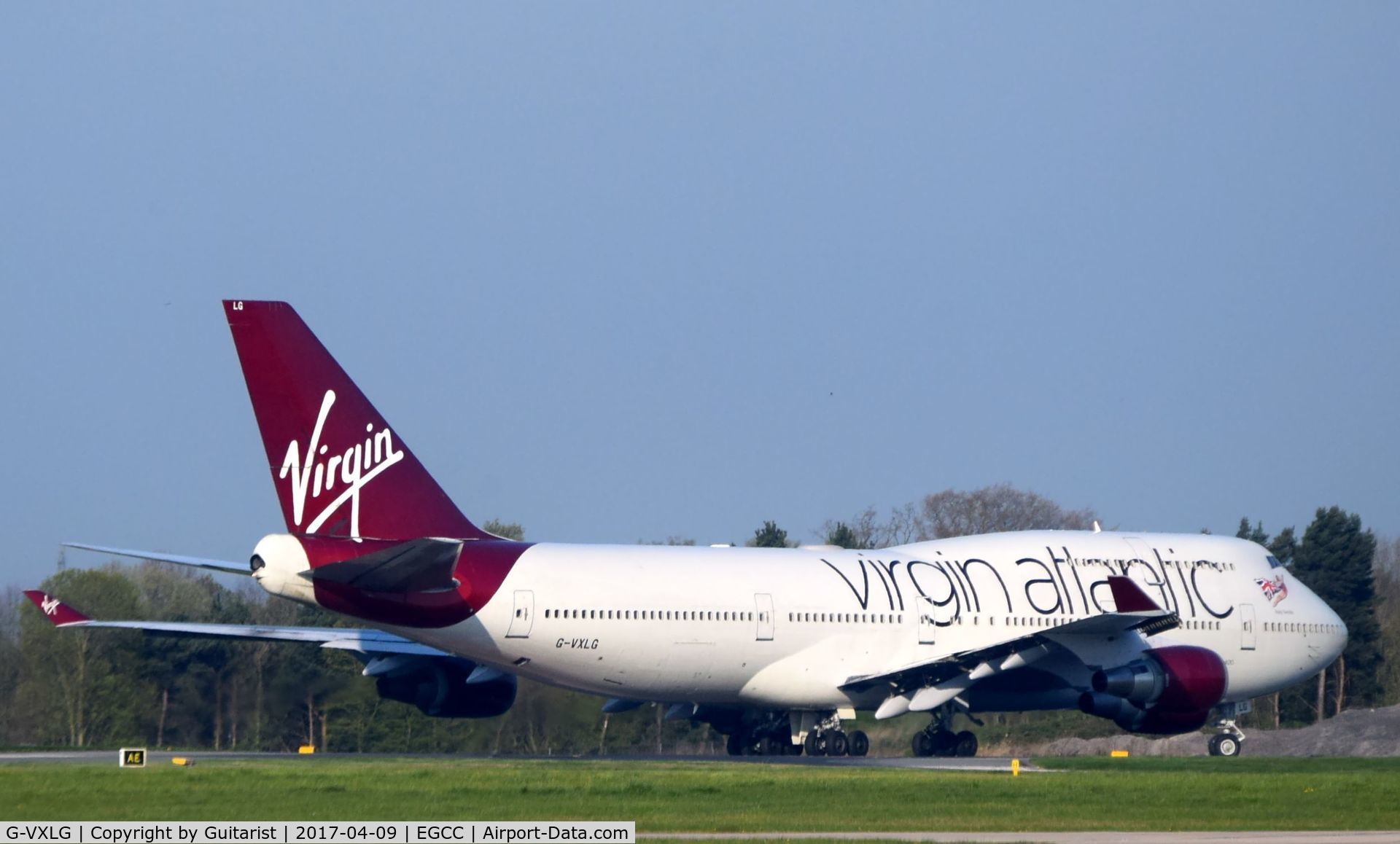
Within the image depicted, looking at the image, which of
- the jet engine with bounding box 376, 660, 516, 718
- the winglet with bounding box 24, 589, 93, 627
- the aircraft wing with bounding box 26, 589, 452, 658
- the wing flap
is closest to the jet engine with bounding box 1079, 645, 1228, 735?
the wing flap

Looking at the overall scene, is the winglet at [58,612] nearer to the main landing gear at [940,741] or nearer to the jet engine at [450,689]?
the jet engine at [450,689]

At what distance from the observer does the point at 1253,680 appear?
3791 cm

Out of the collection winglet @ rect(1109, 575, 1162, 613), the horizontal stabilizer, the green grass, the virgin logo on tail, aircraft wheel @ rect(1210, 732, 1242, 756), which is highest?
the virgin logo on tail

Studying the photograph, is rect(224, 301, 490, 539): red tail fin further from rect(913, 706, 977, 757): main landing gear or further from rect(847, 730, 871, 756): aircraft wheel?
rect(913, 706, 977, 757): main landing gear

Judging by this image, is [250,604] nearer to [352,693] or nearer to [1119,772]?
[352,693]

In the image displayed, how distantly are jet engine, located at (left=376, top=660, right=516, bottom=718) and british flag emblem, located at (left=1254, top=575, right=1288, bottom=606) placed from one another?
15.7 metres

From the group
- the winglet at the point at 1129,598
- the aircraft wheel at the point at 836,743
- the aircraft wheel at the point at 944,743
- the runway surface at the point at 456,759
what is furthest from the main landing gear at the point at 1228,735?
the aircraft wheel at the point at 836,743

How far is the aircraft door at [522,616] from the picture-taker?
30922 millimetres

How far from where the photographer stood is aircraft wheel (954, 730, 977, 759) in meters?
35.8

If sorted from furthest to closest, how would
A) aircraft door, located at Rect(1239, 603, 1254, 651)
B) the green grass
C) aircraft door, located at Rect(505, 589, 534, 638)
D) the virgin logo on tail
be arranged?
1. aircraft door, located at Rect(1239, 603, 1254, 651)
2. aircraft door, located at Rect(505, 589, 534, 638)
3. the virgin logo on tail
4. the green grass

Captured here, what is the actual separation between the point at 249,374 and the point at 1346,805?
57.1ft

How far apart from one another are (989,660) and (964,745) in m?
3.18

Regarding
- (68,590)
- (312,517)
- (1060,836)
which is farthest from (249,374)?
(68,590)

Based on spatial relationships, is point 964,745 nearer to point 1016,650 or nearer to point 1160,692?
point 1016,650
